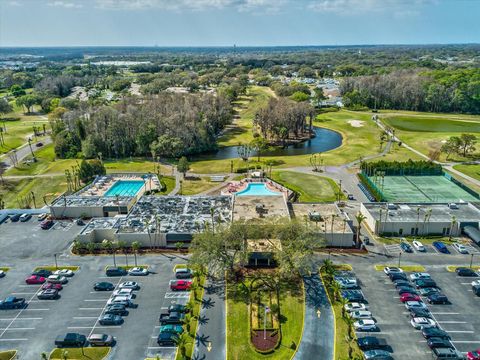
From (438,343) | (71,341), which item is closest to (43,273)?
(71,341)

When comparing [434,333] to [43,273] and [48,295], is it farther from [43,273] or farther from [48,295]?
[43,273]

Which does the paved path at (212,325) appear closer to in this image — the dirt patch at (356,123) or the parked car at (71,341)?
the parked car at (71,341)

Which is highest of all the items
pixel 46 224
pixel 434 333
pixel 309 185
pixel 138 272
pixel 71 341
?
pixel 309 185

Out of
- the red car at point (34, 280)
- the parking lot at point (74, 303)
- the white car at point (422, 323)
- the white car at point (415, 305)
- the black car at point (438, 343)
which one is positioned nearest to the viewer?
the black car at point (438, 343)

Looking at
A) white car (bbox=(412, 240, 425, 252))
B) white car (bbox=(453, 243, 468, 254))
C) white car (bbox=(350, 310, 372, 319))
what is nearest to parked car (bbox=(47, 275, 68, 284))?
white car (bbox=(350, 310, 372, 319))

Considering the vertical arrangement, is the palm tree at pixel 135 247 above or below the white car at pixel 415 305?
above

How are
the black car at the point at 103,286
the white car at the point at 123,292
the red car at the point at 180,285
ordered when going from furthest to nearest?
the black car at the point at 103,286
the red car at the point at 180,285
the white car at the point at 123,292

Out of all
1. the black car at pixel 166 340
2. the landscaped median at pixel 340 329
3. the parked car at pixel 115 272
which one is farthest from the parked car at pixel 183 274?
the landscaped median at pixel 340 329
